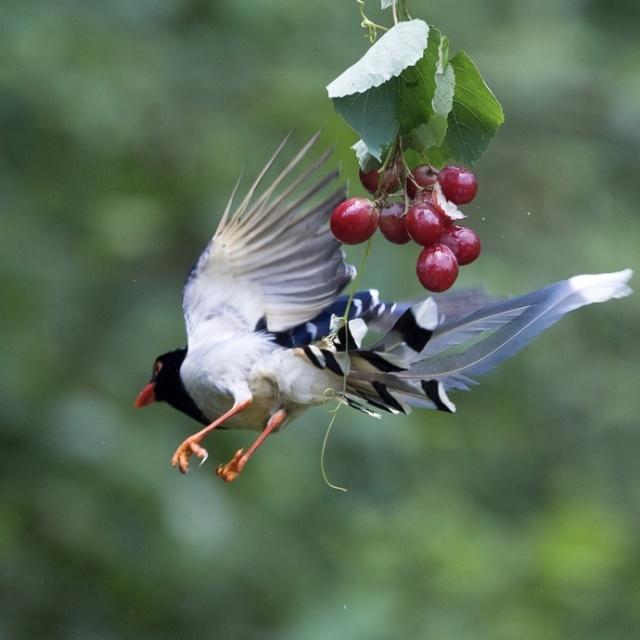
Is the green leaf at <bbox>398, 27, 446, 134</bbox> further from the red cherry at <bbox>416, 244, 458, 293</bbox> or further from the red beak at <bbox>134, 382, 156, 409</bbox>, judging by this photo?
the red beak at <bbox>134, 382, 156, 409</bbox>

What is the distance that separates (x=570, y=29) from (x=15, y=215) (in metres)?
2.85

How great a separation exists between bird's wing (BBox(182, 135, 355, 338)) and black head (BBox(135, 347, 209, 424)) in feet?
0.50

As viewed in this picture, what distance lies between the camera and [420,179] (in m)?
2.15

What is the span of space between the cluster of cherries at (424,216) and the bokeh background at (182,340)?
2514mm

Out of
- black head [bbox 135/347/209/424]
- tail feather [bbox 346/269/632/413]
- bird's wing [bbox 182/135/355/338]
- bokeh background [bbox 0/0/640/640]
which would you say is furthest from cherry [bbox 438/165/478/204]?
bokeh background [bbox 0/0/640/640]

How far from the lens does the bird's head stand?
3068 mm

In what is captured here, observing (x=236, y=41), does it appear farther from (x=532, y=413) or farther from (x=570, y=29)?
(x=532, y=413)

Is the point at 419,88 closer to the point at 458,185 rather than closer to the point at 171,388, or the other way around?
the point at 458,185

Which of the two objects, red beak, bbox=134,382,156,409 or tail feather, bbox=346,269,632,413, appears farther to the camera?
red beak, bbox=134,382,156,409

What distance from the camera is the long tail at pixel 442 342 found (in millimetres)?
2226

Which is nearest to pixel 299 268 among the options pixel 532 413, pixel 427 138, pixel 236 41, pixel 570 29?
pixel 427 138

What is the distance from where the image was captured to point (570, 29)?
249 inches

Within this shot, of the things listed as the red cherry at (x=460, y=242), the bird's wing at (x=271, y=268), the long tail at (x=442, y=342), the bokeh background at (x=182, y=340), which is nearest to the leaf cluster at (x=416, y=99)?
the red cherry at (x=460, y=242)

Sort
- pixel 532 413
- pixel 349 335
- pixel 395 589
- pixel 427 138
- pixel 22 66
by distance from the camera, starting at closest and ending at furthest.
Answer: pixel 427 138, pixel 349 335, pixel 22 66, pixel 395 589, pixel 532 413
